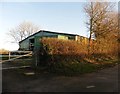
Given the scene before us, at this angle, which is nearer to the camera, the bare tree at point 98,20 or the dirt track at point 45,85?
the dirt track at point 45,85

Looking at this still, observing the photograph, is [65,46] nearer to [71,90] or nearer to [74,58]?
[74,58]

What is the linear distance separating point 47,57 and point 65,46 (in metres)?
3.54

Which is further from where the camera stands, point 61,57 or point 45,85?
point 61,57

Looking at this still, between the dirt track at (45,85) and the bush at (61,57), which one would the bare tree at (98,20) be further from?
the dirt track at (45,85)

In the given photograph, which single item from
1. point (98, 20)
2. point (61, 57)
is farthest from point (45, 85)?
point (98, 20)

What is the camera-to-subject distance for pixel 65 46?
20109 millimetres

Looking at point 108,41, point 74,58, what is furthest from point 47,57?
point 108,41

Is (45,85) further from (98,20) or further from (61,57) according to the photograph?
(98,20)

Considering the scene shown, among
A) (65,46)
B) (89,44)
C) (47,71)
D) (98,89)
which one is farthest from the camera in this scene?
(89,44)

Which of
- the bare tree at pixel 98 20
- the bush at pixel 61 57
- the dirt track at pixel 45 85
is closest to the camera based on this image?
the dirt track at pixel 45 85

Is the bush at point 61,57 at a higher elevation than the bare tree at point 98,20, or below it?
below

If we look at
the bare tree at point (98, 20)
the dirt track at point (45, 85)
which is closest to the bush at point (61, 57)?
the dirt track at point (45, 85)

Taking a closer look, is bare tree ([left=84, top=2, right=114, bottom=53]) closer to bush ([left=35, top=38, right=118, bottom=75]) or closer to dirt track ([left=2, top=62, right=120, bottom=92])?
bush ([left=35, top=38, right=118, bottom=75])

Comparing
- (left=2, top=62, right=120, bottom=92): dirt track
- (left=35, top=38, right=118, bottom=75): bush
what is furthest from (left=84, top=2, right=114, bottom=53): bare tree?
(left=2, top=62, right=120, bottom=92): dirt track
